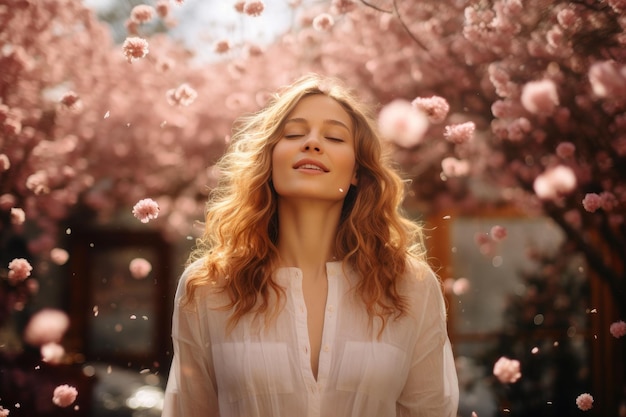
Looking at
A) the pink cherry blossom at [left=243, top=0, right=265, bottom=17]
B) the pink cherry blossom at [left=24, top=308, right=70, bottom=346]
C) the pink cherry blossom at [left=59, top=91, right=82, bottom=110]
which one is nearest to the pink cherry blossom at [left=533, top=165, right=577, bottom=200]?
the pink cherry blossom at [left=243, top=0, right=265, bottom=17]

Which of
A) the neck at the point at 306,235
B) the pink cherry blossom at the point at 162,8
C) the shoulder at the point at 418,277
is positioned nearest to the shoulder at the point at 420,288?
the shoulder at the point at 418,277

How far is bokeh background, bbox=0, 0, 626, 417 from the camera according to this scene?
3.97 meters

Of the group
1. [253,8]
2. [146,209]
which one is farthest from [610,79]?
[146,209]

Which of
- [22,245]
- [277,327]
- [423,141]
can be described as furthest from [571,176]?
[22,245]

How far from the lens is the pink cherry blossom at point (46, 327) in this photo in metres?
6.00

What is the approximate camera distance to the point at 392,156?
231 inches

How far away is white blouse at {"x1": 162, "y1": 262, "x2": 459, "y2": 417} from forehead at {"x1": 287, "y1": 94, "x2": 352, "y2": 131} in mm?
455

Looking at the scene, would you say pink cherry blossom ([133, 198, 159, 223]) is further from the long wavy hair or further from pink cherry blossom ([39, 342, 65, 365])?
pink cherry blossom ([39, 342, 65, 365])

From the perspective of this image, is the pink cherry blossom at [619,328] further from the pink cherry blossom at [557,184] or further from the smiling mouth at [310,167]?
the smiling mouth at [310,167]

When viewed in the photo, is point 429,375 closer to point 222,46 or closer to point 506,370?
point 506,370

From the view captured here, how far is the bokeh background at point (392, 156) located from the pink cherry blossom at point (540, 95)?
0.5 inches

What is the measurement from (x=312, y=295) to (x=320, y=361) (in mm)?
224

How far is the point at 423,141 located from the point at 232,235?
Result: 164 inches

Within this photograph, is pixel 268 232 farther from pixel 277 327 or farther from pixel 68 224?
pixel 68 224
